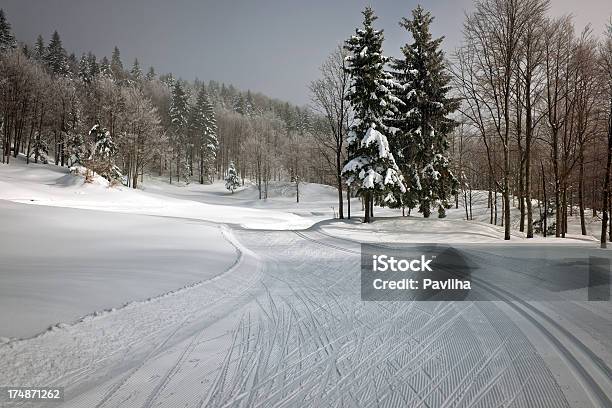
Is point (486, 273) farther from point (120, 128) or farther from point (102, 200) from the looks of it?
point (120, 128)

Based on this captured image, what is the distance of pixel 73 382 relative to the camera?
132 inches

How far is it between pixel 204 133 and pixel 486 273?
62.5m

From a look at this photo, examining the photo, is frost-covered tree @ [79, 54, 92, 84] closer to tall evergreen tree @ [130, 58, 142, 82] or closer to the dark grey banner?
tall evergreen tree @ [130, 58, 142, 82]

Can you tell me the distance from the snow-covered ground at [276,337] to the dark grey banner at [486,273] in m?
0.13

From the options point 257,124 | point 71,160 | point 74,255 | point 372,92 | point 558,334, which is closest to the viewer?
point 558,334

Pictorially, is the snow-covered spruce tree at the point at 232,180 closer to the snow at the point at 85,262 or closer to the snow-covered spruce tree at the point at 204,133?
the snow-covered spruce tree at the point at 204,133

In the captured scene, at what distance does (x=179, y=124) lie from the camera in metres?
66.1


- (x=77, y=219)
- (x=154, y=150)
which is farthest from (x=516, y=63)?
(x=154, y=150)

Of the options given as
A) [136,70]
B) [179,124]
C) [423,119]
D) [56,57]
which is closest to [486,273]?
[423,119]

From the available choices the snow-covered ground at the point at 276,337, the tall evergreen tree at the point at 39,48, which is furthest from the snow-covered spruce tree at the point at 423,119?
the tall evergreen tree at the point at 39,48

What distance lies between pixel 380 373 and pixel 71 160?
157 ft

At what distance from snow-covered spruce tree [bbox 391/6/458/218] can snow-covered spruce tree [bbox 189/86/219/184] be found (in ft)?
160

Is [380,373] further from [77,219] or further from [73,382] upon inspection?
[77,219]

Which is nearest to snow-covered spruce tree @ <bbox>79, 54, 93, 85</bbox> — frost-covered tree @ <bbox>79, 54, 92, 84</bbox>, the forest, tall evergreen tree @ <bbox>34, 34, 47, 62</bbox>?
frost-covered tree @ <bbox>79, 54, 92, 84</bbox>
